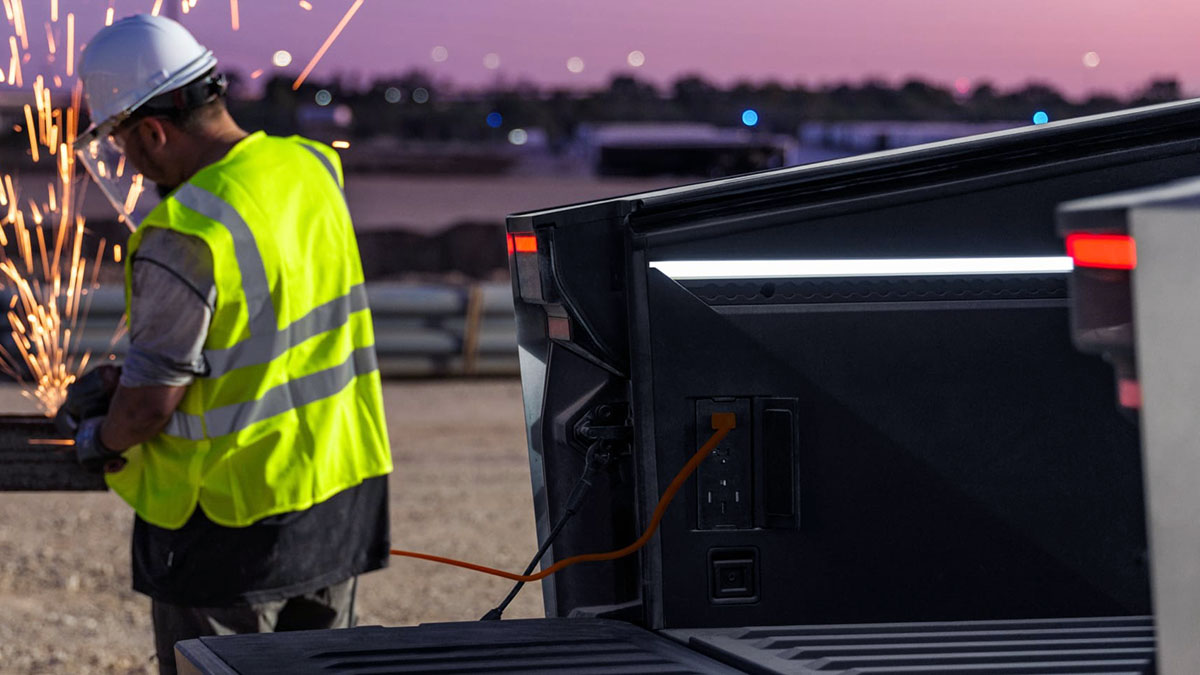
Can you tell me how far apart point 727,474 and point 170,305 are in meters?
1.55

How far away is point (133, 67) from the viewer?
430 centimetres

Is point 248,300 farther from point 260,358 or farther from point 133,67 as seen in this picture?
point 133,67

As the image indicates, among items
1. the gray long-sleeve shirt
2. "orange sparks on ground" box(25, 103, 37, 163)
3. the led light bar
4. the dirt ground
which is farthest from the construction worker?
the dirt ground

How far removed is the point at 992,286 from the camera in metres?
3.24

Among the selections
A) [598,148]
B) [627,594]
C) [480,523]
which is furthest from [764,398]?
[598,148]

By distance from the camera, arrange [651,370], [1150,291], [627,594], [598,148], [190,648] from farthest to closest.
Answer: [598,148] < [627,594] < [651,370] < [190,648] < [1150,291]

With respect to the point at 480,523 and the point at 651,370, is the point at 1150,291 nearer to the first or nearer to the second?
the point at 651,370

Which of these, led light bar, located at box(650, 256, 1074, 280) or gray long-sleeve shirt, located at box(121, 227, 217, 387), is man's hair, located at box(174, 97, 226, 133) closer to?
gray long-sleeve shirt, located at box(121, 227, 217, 387)

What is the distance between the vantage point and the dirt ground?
6.80 meters

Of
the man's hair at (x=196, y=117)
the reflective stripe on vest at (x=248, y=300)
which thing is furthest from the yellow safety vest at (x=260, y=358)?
the man's hair at (x=196, y=117)

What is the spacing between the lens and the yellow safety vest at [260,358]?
4.02m

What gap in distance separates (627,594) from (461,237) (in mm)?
18562

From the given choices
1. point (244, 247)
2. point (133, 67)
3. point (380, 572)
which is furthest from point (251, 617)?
point (380, 572)

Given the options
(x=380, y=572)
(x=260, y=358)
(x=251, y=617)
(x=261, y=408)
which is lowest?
(x=380, y=572)
